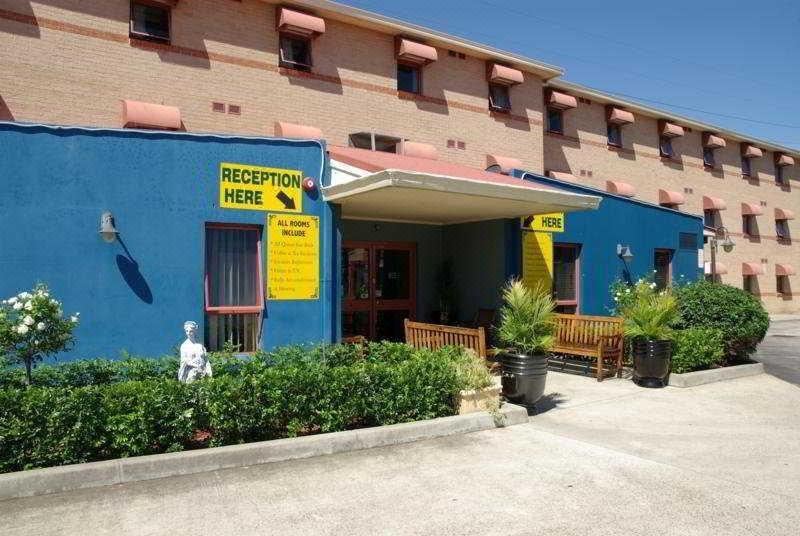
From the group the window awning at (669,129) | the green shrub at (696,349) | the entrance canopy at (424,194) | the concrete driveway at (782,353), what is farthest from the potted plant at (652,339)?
the window awning at (669,129)

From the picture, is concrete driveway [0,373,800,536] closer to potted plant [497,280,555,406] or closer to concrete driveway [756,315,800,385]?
potted plant [497,280,555,406]

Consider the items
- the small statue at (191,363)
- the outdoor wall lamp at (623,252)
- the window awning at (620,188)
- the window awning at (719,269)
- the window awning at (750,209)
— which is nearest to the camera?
the small statue at (191,363)

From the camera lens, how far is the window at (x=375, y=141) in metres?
15.6

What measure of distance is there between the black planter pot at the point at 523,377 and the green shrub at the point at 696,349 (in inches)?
143

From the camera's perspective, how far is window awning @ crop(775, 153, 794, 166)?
108ft

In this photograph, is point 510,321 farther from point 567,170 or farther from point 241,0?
point 567,170

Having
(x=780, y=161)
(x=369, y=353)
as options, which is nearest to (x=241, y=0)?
(x=369, y=353)

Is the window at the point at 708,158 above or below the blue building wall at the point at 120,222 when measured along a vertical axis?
above

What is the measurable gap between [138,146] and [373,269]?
17.8ft

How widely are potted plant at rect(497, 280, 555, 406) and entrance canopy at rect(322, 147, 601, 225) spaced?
1964 mm

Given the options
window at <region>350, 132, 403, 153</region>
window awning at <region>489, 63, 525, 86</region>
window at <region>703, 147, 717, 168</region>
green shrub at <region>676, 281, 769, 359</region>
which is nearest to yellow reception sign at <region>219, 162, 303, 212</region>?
window at <region>350, 132, 403, 153</region>

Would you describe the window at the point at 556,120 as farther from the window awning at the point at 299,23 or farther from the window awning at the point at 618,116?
the window awning at the point at 299,23

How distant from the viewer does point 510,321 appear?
7805 mm

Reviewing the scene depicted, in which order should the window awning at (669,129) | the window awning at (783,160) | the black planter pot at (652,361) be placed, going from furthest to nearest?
the window awning at (783,160)
the window awning at (669,129)
the black planter pot at (652,361)
